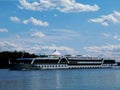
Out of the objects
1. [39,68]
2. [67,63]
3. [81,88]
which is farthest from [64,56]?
[81,88]

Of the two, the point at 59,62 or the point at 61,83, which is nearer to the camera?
the point at 61,83

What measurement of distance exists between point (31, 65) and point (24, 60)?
6839 mm

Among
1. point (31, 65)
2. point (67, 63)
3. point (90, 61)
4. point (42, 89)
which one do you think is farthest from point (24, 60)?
point (42, 89)

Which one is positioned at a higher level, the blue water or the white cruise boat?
the white cruise boat

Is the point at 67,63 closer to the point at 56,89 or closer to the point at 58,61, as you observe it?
the point at 58,61

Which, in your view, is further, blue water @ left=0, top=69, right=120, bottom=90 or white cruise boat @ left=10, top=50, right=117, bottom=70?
white cruise boat @ left=10, top=50, right=117, bottom=70

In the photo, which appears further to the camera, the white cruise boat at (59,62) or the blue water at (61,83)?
the white cruise boat at (59,62)

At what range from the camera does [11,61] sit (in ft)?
653

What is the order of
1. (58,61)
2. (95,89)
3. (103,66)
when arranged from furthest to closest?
(103,66) → (58,61) → (95,89)

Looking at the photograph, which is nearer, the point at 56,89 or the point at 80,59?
the point at 56,89

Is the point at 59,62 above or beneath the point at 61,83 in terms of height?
above

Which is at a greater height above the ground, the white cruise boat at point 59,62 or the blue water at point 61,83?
the white cruise boat at point 59,62

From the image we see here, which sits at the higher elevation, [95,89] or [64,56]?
[64,56]

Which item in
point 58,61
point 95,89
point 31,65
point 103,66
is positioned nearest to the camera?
point 95,89
